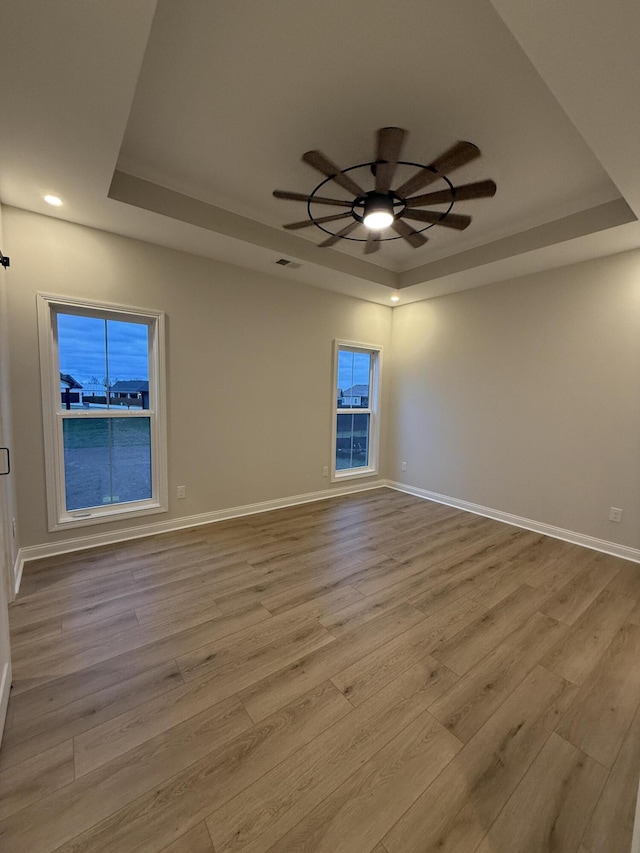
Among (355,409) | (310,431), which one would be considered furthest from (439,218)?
(355,409)

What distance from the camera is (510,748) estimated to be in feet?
4.48

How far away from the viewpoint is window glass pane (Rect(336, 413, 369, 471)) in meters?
4.79

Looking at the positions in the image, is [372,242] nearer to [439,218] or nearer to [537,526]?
[439,218]

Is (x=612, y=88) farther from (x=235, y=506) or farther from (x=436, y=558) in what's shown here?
(x=235, y=506)

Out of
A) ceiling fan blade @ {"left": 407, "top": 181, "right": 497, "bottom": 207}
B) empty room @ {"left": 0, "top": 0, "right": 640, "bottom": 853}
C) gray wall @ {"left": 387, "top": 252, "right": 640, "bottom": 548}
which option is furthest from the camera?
gray wall @ {"left": 387, "top": 252, "right": 640, "bottom": 548}

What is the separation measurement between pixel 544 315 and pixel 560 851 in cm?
376

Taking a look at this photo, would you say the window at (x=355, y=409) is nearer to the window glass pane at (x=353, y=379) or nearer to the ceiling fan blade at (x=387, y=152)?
the window glass pane at (x=353, y=379)

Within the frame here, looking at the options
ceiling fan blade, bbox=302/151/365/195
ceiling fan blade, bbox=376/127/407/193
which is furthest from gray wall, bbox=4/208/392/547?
ceiling fan blade, bbox=376/127/407/193

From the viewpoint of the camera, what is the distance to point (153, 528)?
329 centimetres

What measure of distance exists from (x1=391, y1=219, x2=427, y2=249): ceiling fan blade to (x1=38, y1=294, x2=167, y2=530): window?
2140 millimetres

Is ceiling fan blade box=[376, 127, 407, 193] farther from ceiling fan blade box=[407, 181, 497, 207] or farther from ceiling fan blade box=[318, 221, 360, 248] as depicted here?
ceiling fan blade box=[318, 221, 360, 248]

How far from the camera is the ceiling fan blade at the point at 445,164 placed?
171 cm

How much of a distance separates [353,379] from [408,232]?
2418 millimetres

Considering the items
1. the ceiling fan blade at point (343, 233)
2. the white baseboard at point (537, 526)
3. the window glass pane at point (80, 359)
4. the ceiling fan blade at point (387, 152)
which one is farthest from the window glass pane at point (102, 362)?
the white baseboard at point (537, 526)
